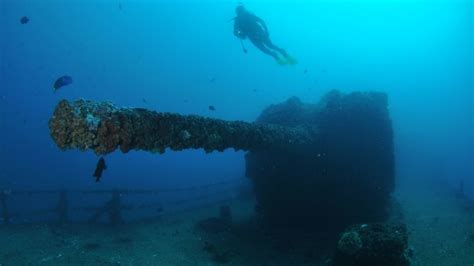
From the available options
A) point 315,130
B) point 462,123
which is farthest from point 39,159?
point 462,123

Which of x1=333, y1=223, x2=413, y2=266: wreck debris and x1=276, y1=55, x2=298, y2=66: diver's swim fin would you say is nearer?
x1=333, y1=223, x2=413, y2=266: wreck debris

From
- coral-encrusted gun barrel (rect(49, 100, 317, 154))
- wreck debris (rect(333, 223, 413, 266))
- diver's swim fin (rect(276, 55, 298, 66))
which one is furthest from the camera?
diver's swim fin (rect(276, 55, 298, 66))

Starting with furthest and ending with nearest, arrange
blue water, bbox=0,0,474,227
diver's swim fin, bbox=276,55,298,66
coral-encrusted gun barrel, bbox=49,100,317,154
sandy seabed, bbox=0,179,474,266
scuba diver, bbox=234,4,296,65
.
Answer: blue water, bbox=0,0,474,227, diver's swim fin, bbox=276,55,298,66, scuba diver, bbox=234,4,296,65, sandy seabed, bbox=0,179,474,266, coral-encrusted gun barrel, bbox=49,100,317,154

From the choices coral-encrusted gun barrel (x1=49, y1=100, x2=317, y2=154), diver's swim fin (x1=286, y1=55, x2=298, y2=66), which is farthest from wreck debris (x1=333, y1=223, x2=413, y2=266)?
diver's swim fin (x1=286, y1=55, x2=298, y2=66)

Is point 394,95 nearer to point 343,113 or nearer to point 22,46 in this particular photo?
point 343,113

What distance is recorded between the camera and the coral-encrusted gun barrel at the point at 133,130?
4387 millimetres

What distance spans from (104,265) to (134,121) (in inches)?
309

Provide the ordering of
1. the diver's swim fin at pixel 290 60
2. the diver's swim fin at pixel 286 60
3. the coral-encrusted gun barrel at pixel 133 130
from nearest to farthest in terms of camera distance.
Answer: the coral-encrusted gun barrel at pixel 133 130, the diver's swim fin at pixel 286 60, the diver's swim fin at pixel 290 60

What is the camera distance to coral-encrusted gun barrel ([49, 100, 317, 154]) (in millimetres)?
4387

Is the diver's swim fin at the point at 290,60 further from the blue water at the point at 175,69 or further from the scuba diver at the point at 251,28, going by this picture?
the blue water at the point at 175,69

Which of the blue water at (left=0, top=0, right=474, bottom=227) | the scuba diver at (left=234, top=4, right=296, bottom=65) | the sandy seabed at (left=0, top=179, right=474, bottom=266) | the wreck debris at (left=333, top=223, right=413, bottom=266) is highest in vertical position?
the blue water at (left=0, top=0, right=474, bottom=227)

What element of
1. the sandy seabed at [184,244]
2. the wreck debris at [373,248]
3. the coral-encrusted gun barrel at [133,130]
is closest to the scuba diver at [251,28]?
the coral-encrusted gun barrel at [133,130]

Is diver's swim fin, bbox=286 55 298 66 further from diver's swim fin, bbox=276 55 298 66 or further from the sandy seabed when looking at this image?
the sandy seabed

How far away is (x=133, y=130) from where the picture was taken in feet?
17.1
